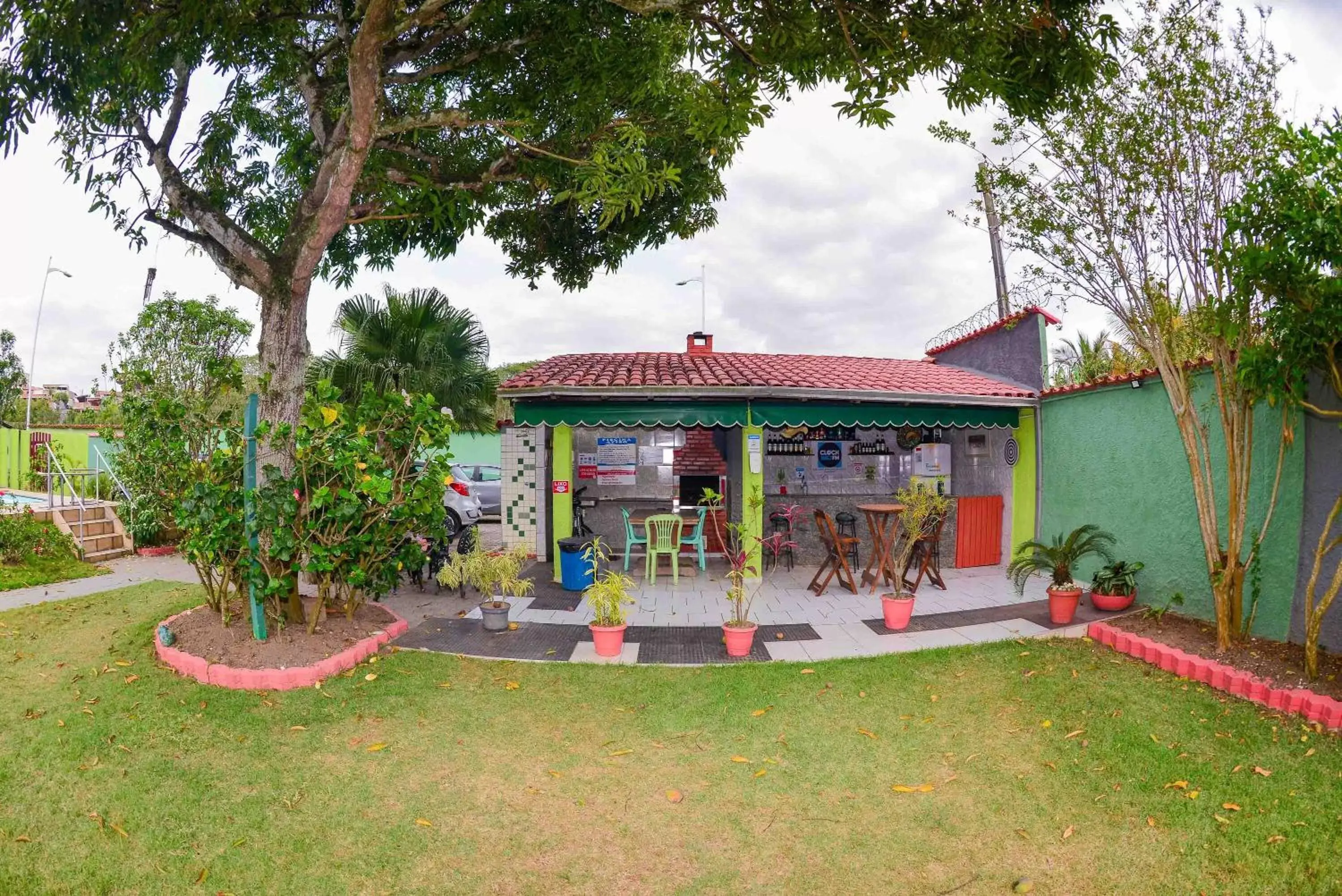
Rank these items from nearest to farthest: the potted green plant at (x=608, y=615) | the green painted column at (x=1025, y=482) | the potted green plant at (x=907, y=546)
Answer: the potted green plant at (x=608, y=615) < the potted green plant at (x=907, y=546) < the green painted column at (x=1025, y=482)

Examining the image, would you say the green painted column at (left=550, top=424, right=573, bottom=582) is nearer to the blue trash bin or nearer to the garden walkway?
the blue trash bin

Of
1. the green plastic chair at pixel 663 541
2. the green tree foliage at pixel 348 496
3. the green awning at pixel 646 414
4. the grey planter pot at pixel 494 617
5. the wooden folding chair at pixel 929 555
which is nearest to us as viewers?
the green tree foliage at pixel 348 496

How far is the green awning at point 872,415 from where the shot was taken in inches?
340

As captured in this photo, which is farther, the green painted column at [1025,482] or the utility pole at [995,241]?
the green painted column at [1025,482]

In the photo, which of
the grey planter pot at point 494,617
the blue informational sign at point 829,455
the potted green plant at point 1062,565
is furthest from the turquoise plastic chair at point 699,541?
the potted green plant at point 1062,565

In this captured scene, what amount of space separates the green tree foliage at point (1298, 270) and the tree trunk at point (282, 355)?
7444mm

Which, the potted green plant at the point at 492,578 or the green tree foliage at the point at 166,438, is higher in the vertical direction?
the green tree foliage at the point at 166,438

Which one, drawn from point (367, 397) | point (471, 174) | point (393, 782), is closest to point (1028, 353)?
point (471, 174)

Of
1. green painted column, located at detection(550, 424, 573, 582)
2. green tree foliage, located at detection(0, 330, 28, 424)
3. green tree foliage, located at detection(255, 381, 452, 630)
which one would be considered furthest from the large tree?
green tree foliage, located at detection(0, 330, 28, 424)

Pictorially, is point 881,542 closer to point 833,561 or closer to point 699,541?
point 833,561

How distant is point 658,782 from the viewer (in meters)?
3.83

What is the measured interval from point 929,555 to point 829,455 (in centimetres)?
261

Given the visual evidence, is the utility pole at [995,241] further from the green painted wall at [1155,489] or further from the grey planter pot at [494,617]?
the grey planter pot at [494,617]

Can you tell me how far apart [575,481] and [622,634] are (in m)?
5.41
